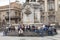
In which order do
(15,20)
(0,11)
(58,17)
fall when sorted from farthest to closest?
(0,11)
(58,17)
(15,20)

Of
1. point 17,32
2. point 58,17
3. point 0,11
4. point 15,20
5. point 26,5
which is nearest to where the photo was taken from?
point 17,32

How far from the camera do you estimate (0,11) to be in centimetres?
6538

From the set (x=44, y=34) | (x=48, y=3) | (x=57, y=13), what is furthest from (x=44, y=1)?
(x=44, y=34)

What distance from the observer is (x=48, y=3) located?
62000 millimetres

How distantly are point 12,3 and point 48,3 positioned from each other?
477 inches

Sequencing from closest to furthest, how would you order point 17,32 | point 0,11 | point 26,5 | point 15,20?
point 17,32 < point 26,5 < point 15,20 < point 0,11

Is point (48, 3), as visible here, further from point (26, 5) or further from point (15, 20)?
point (26, 5)

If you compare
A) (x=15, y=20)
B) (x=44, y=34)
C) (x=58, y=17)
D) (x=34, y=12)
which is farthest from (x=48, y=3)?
(x=44, y=34)

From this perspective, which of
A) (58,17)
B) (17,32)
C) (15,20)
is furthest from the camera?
(58,17)

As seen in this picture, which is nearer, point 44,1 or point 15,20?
point 15,20

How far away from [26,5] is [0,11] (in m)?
36.4

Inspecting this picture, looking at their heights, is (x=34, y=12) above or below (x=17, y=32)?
above

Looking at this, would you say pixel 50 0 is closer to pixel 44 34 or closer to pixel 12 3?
pixel 12 3

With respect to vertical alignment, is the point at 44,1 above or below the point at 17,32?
above
